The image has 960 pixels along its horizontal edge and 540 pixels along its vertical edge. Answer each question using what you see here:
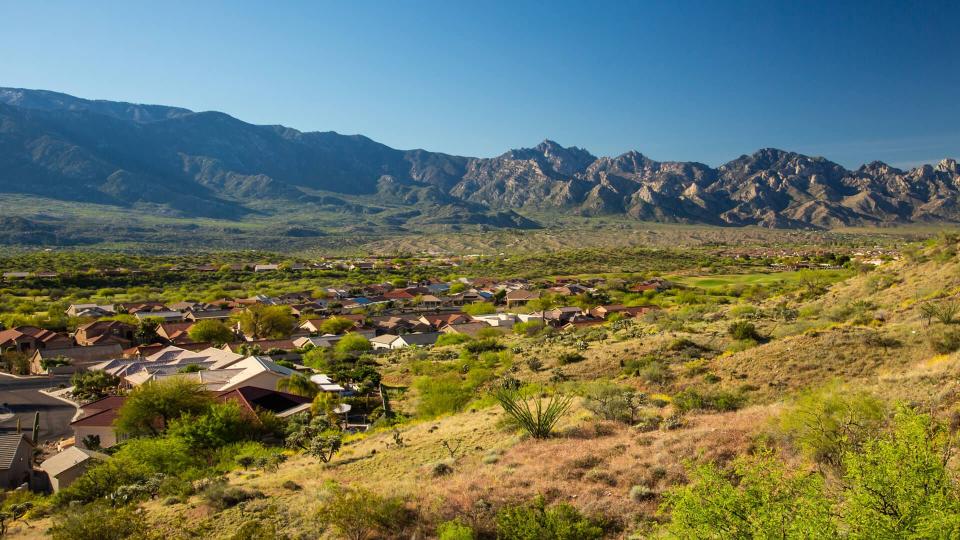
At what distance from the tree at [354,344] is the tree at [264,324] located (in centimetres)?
906

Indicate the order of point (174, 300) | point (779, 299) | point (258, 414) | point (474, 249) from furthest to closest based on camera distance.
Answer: point (474, 249), point (174, 300), point (779, 299), point (258, 414)

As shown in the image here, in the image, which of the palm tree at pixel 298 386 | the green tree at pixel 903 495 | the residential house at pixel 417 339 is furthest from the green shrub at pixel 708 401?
the residential house at pixel 417 339

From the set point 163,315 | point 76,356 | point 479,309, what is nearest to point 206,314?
point 163,315

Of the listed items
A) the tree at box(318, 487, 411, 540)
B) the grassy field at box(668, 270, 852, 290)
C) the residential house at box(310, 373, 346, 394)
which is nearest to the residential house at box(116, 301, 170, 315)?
the residential house at box(310, 373, 346, 394)

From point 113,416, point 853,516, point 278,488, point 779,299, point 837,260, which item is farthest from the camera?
point 837,260

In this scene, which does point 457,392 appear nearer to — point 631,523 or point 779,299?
point 631,523

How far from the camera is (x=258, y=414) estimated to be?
23.5 meters

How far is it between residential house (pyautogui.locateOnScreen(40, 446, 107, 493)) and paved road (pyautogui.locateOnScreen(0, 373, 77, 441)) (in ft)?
23.9

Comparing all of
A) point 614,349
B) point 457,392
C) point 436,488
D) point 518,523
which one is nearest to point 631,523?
point 518,523

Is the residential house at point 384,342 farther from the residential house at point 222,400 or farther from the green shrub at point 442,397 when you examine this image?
the green shrub at point 442,397

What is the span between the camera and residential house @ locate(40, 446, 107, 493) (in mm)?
20188

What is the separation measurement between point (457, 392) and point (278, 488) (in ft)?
40.1

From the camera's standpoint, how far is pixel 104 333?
4978cm

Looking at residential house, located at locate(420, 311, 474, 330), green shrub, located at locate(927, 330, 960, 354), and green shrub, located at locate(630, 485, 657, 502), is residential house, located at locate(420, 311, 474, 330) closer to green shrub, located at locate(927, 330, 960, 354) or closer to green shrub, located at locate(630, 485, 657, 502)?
green shrub, located at locate(927, 330, 960, 354)
